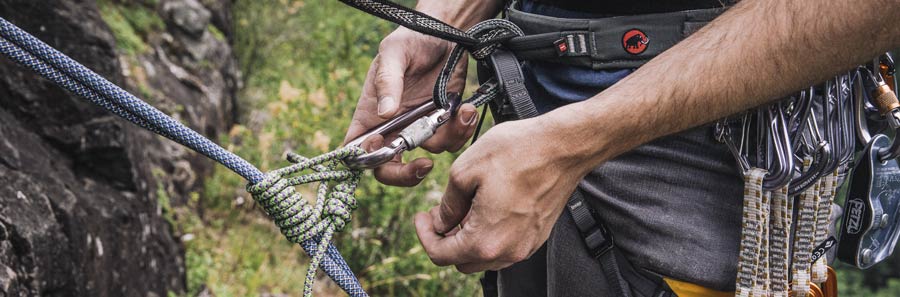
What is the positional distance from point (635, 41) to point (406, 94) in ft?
1.62

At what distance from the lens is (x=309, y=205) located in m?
1.15

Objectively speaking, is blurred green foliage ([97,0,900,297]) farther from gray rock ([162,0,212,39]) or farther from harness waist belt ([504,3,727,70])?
harness waist belt ([504,3,727,70])

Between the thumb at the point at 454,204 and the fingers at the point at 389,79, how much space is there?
0.25m

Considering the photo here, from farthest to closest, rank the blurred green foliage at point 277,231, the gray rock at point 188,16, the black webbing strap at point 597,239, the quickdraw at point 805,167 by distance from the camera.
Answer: the gray rock at point 188,16 → the blurred green foliage at point 277,231 → the black webbing strap at point 597,239 → the quickdraw at point 805,167

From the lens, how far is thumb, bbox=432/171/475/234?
3.33 ft

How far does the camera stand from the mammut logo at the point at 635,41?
121 centimetres

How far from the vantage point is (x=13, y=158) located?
5.97 feet

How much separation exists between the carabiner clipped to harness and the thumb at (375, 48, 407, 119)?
0.03 metres

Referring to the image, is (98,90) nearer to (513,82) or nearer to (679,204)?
(513,82)

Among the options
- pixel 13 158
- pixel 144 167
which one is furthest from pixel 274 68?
pixel 13 158

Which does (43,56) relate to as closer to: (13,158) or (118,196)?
(13,158)

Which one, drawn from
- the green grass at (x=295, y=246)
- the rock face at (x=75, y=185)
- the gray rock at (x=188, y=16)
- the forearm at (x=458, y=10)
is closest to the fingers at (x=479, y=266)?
the forearm at (x=458, y=10)

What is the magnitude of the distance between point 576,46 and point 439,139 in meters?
0.31

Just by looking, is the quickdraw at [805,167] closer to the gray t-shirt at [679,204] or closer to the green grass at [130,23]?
A: the gray t-shirt at [679,204]
